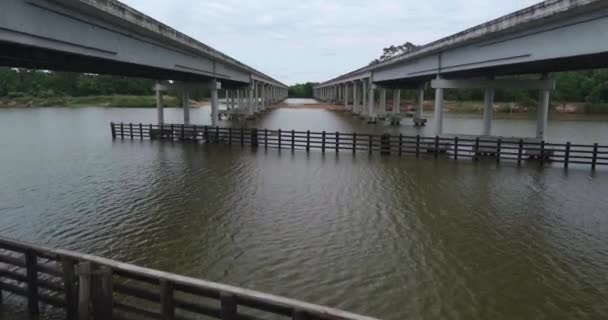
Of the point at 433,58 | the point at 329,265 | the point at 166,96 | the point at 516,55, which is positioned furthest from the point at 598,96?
the point at 166,96

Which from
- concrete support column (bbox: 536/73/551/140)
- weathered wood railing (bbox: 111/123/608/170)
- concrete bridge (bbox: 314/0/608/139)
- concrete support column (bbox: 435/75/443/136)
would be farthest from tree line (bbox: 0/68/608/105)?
concrete support column (bbox: 536/73/551/140)

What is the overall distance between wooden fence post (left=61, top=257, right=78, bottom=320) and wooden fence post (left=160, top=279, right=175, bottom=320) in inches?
59.5

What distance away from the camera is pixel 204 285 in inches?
192

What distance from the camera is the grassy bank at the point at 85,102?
303 ft

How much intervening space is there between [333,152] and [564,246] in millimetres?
15474

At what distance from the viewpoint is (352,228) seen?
10617 millimetres

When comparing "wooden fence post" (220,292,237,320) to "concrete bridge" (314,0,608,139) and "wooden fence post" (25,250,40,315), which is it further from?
"concrete bridge" (314,0,608,139)

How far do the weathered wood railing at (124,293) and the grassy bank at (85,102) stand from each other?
101557 mm

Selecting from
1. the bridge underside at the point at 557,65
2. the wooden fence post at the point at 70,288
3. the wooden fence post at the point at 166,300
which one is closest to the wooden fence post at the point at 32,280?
the wooden fence post at the point at 70,288

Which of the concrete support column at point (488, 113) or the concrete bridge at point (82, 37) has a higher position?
the concrete bridge at point (82, 37)

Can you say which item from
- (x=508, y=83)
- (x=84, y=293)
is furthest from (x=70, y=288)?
(x=508, y=83)

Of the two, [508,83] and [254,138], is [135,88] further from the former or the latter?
[508,83]

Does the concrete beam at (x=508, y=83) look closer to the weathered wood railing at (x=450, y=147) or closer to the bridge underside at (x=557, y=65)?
the bridge underside at (x=557, y=65)

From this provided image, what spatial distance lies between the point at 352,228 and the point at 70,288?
6793 millimetres
